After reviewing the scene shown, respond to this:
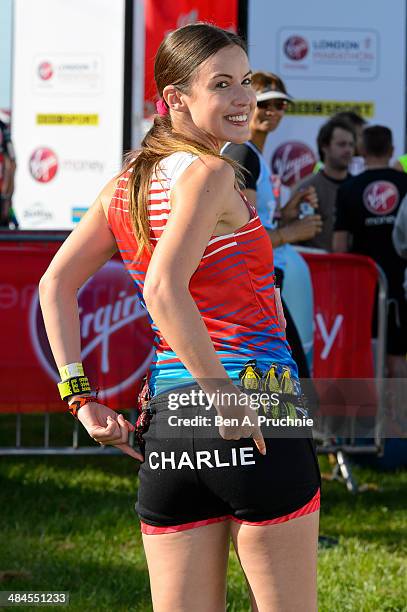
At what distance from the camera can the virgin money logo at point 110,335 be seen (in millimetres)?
5988

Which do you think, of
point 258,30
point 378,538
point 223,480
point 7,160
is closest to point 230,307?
point 223,480

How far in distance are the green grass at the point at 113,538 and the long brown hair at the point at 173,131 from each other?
7.70 ft

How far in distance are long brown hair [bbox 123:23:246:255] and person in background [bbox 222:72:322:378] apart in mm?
2287

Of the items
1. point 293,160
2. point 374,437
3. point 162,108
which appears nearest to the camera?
point 162,108

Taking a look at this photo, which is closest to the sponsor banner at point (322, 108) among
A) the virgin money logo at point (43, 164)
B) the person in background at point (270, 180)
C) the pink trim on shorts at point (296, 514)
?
the virgin money logo at point (43, 164)

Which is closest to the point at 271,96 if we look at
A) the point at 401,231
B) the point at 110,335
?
the point at 110,335

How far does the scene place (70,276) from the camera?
2.41m

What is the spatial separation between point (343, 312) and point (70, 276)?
4.03 meters

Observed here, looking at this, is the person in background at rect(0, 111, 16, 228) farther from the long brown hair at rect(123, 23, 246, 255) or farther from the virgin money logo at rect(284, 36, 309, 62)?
the long brown hair at rect(123, 23, 246, 255)

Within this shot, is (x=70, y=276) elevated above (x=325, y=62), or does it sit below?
below

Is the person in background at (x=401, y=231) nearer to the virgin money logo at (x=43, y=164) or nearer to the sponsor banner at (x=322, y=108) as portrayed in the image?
the sponsor banner at (x=322, y=108)

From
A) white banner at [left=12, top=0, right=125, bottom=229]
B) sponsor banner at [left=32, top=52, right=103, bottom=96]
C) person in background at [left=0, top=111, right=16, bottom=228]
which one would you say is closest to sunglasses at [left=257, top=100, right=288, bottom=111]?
person in background at [left=0, top=111, right=16, bottom=228]

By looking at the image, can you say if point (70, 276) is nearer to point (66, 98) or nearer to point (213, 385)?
point (213, 385)

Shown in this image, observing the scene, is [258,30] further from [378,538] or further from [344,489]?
[378,538]
